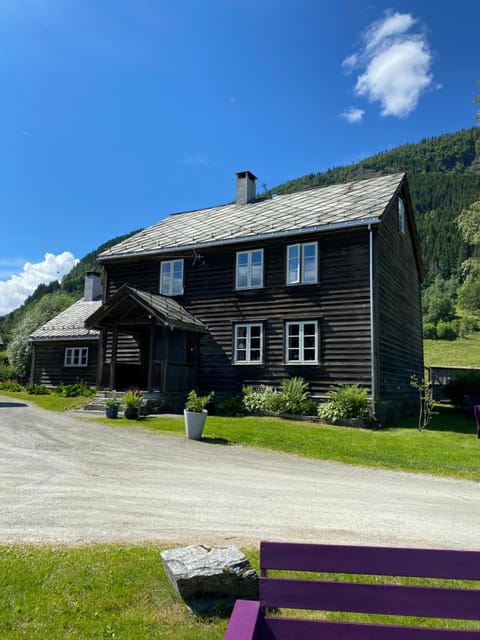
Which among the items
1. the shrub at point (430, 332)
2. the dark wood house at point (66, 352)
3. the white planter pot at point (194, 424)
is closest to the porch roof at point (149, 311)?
the white planter pot at point (194, 424)

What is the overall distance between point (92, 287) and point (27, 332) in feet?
58.0

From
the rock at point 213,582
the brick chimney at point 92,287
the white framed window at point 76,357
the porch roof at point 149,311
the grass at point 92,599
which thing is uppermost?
the brick chimney at point 92,287

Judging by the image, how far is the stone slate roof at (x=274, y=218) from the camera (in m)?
20.1

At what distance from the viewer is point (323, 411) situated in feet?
59.3

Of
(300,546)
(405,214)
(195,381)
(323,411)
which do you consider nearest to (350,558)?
(300,546)

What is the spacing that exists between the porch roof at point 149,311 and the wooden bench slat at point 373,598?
658 inches

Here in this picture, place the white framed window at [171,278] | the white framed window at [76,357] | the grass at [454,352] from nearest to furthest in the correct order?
the white framed window at [171,278] → the white framed window at [76,357] → the grass at [454,352]

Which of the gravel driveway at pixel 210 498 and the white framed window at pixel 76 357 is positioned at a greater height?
the white framed window at pixel 76 357

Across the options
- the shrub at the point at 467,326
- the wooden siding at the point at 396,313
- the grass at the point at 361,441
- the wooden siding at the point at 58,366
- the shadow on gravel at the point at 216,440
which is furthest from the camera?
the shrub at the point at 467,326

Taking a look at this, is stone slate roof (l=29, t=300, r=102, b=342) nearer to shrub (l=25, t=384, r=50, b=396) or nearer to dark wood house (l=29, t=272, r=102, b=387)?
dark wood house (l=29, t=272, r=102, b=387)


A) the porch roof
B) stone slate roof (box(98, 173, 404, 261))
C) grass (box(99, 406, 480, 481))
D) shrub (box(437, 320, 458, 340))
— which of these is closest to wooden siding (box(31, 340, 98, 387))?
stone slate roof (box(98, 173, 404, 261))

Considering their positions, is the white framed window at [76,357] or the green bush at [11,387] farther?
the green bush at [11,387]

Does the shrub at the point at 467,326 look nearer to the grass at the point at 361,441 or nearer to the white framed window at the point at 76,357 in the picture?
the grass at the point at 361,441

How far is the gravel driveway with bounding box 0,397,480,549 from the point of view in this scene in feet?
19.8
